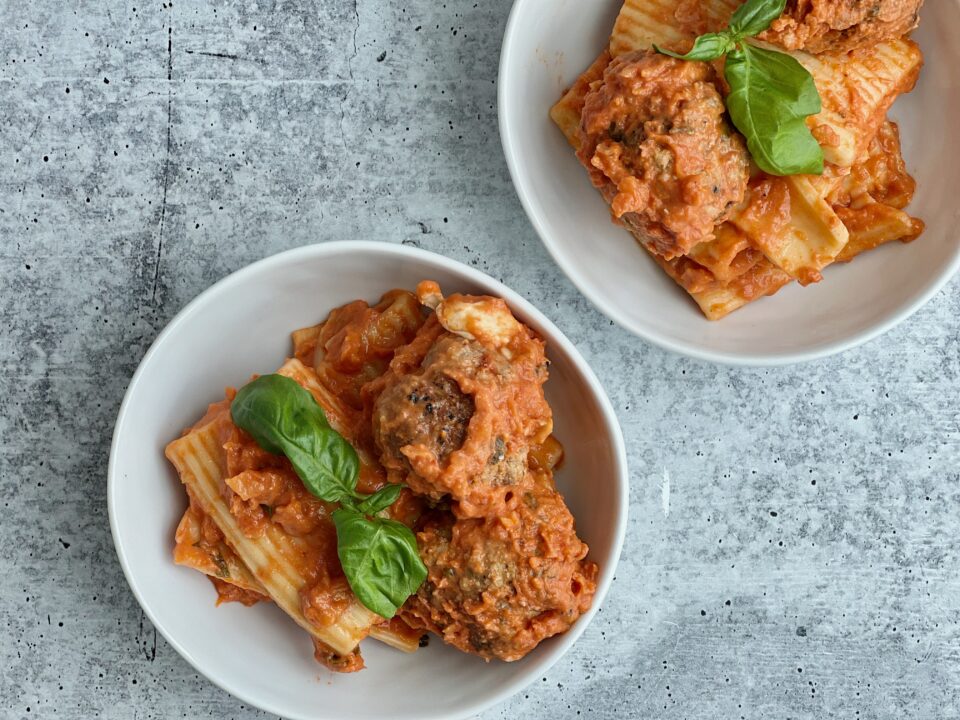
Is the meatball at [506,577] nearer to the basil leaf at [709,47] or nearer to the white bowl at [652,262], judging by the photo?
the white bowl at [652,262]

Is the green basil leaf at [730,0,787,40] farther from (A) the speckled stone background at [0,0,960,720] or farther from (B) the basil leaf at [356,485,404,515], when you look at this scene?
(B) the basil leaf at [356,485,404,515]

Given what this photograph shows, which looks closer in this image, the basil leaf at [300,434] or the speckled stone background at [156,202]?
the basil leaf at [300,434]

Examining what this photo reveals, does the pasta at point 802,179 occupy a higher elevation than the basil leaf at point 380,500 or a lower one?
higher

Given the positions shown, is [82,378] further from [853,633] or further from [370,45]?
[853,633]

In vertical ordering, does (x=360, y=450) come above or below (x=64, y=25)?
below

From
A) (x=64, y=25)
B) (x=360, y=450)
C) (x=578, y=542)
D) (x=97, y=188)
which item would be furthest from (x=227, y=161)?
(x=578, y=542)

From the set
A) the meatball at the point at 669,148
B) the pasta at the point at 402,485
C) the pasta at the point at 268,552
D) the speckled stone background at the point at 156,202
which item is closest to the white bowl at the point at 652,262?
the speckled stone background at the point at 156,202
